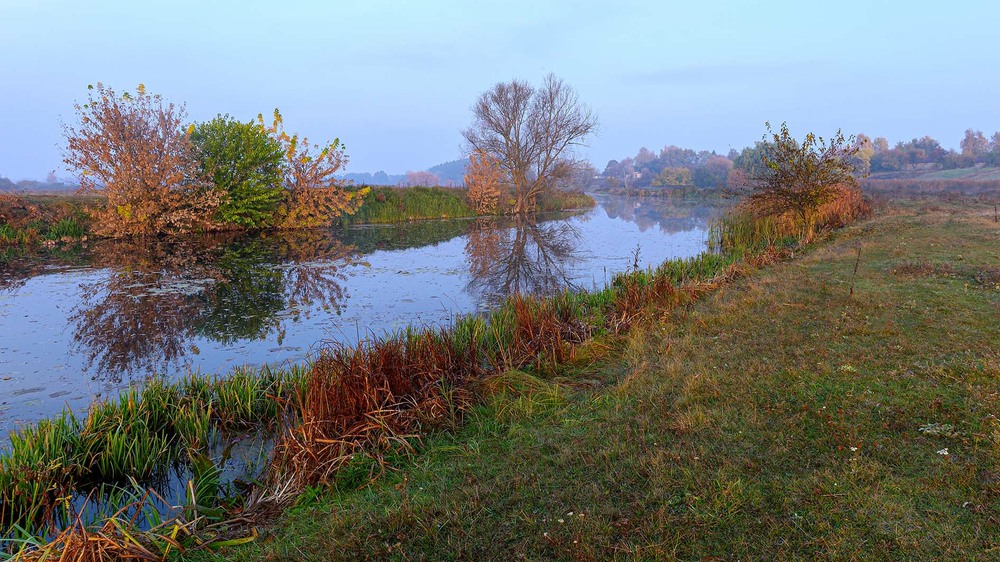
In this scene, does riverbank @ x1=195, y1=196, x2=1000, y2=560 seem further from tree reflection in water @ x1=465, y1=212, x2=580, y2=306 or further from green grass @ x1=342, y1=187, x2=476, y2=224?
green grass @ x1=342, y1=187, x2=476, y2=224

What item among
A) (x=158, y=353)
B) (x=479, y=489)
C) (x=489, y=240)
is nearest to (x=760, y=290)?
(x=479, y=489)

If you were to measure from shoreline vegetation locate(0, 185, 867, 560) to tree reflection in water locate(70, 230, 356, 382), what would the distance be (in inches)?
75.2

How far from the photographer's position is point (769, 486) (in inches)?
124

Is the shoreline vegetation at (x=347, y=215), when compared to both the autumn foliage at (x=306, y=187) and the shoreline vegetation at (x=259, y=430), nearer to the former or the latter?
the autumn foliage at (x=306, y=187)

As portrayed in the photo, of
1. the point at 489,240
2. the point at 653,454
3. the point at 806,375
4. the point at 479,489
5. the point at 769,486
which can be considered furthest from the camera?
the point at 489,240

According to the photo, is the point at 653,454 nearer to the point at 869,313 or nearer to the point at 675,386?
the point at 675,386

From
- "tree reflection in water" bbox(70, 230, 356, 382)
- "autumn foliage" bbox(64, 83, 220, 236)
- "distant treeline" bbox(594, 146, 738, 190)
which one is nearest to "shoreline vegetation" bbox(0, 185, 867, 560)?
"tree reflection in water" bbox(70, 230, 356, 382)

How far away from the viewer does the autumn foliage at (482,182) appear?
33375mm

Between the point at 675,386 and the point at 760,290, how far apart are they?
→ 4.49m

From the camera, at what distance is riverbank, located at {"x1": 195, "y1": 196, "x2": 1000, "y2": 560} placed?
275 cm

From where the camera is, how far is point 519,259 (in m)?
14.8

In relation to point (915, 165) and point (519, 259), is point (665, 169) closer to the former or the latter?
point (915, 165)

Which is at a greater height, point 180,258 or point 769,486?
point 180,258

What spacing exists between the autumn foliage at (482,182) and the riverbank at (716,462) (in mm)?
28202
